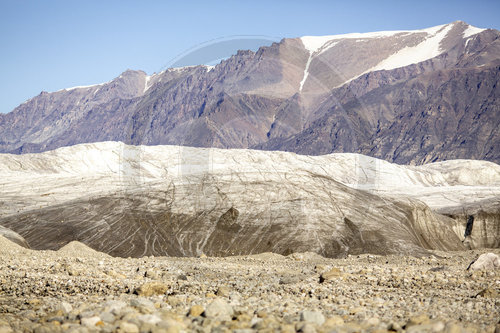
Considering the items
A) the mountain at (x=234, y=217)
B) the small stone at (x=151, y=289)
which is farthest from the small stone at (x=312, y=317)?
the mountain at (x=234, y=217)

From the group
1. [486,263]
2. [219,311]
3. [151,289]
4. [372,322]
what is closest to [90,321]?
[219,311]

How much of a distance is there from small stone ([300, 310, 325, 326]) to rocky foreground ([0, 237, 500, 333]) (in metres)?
0.02

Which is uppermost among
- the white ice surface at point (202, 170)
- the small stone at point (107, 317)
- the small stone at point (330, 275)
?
the small stone at point (107, 317)

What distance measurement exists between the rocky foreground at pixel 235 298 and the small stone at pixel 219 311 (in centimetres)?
2

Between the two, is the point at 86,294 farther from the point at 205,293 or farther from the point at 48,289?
the point at 205,293

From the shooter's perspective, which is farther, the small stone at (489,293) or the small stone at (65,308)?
the small stone at (489,293)

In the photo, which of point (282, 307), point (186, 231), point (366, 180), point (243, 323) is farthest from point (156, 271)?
point (366, 180)

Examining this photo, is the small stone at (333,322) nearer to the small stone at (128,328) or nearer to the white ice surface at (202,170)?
the small stone at (128,328)

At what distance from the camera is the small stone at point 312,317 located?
1124 cm

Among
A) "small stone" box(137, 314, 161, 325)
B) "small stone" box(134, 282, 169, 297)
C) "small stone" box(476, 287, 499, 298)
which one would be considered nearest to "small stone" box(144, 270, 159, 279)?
"small stone" box(134, 282, 169, 297)

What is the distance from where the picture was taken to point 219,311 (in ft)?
38.9

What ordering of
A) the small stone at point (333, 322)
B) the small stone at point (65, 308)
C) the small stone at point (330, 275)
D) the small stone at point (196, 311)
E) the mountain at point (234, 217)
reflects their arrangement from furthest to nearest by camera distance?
the mountain at point (234, 217) → the small stone at point (330, 275) → the small stone at point (65, 308) → the small stone at point (196, 311) → the small stone at point (333, 322)

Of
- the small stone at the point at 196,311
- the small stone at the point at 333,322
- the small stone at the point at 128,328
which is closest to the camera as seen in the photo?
the small stone at the point at 128,328

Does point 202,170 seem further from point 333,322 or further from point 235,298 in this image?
point 333,322
